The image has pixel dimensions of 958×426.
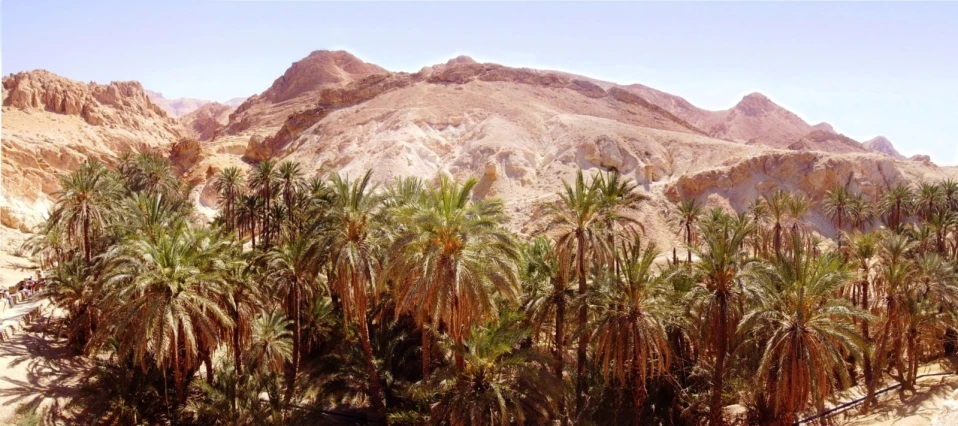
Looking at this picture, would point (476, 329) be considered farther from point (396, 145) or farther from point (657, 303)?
point (396, 145)

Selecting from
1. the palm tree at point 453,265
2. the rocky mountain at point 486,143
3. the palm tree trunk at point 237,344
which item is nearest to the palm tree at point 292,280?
the palm tree trunk at point 237,344

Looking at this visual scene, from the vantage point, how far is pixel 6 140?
57.6 meters

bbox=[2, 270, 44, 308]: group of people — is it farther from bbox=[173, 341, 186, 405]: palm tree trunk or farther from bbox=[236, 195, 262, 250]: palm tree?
bbox=[173, 341, 186, 405]: palm tree trunk

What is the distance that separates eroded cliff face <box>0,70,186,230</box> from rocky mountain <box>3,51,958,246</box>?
0.30m

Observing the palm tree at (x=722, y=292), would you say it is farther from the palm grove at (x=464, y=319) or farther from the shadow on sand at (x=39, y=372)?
the shadow on sand at (x=39, y=372)

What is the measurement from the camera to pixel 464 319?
16797mm

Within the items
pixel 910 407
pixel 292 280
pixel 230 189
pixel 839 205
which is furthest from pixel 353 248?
pixel 839 205

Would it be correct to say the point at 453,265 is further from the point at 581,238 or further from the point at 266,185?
the point at 266,185

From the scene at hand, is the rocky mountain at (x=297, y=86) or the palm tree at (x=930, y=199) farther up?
the rocky mountain at (x=297, y=86)

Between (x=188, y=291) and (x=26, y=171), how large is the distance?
53829mm

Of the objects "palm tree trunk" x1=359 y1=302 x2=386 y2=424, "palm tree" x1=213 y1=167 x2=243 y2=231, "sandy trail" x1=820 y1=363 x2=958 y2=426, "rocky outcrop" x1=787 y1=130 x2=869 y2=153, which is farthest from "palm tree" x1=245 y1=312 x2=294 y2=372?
"rocky outcrop" x1=787 y1=130 x2=869 y2=153

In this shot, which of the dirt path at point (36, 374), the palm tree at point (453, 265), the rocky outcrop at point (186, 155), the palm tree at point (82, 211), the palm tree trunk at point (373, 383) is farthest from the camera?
the rocky outcrop at point (186, 155)

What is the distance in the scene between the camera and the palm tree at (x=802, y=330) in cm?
1550

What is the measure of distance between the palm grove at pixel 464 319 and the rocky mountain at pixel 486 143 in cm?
2064
